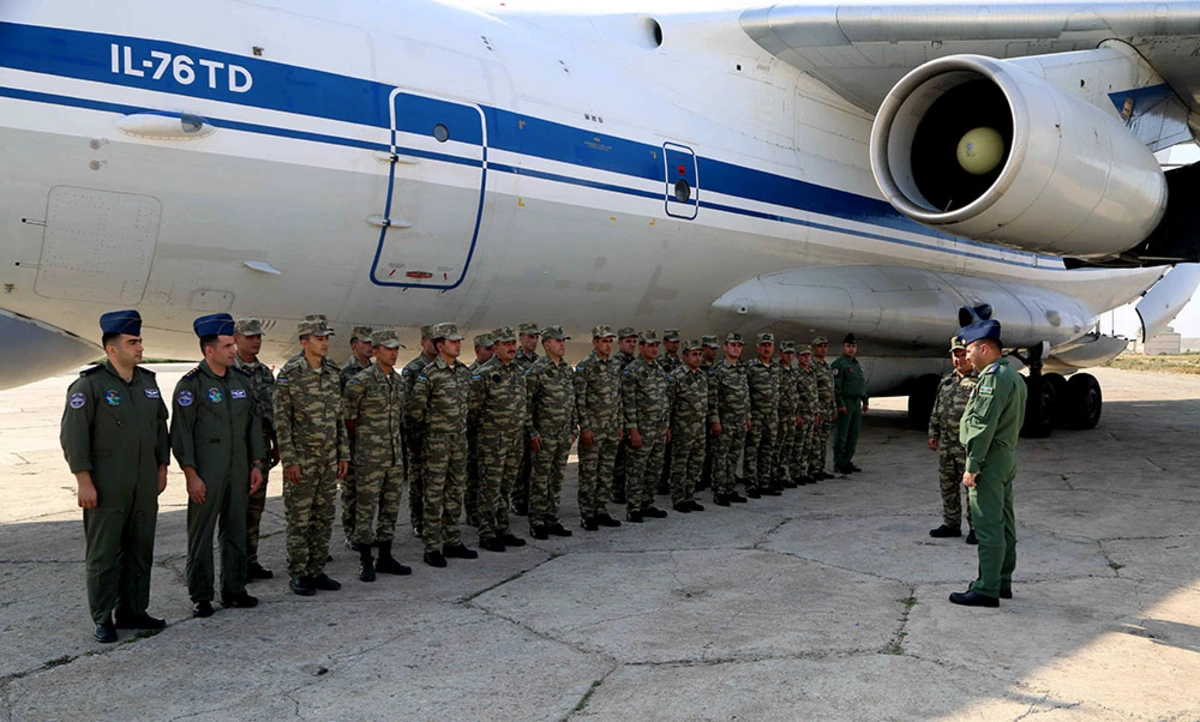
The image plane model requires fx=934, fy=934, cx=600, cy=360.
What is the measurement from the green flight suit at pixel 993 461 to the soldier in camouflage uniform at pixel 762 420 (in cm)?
281

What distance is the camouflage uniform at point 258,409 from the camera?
454cm

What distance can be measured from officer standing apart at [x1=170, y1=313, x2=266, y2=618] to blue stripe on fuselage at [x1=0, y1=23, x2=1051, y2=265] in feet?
4.41

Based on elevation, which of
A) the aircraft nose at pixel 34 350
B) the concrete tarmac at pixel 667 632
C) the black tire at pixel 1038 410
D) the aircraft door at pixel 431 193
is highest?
the aircraft door at pixel 431 193

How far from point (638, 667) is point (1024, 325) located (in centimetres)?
788

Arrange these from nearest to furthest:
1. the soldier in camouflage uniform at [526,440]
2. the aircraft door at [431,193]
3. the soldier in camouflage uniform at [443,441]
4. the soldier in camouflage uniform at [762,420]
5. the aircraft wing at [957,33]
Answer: the soldier in camouflage uniform at [443,441]
the aircraft door at [431,193]
the soldier in camouflage uniform at [526,440]
the soldier in camouflage uniform at [762,420]
the aircraft wing at [957,33]

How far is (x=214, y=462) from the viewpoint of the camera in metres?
4.02

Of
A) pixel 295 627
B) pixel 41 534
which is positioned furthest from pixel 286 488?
pixel 41 534

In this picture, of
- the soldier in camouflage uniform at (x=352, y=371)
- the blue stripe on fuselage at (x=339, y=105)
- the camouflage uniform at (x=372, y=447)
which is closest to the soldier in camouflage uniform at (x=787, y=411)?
the blue stripe on fuselage at (x=339, y=105)

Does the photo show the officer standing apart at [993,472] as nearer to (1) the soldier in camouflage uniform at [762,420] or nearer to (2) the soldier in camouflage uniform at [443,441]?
(2) the soldier in camouflage uniform at [443,441]

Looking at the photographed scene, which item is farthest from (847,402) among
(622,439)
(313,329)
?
(313,329)

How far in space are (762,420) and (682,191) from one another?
182 centimetres

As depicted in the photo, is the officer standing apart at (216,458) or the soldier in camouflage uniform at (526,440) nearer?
the officer standing apart at (216,458)

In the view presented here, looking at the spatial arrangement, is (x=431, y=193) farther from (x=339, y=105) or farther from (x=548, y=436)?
(x=548, y=436)

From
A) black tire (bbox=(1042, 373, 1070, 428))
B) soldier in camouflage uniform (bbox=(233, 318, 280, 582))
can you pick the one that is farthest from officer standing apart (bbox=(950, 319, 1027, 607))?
black tire (bbox=(1042, 373, 1070, 428))
